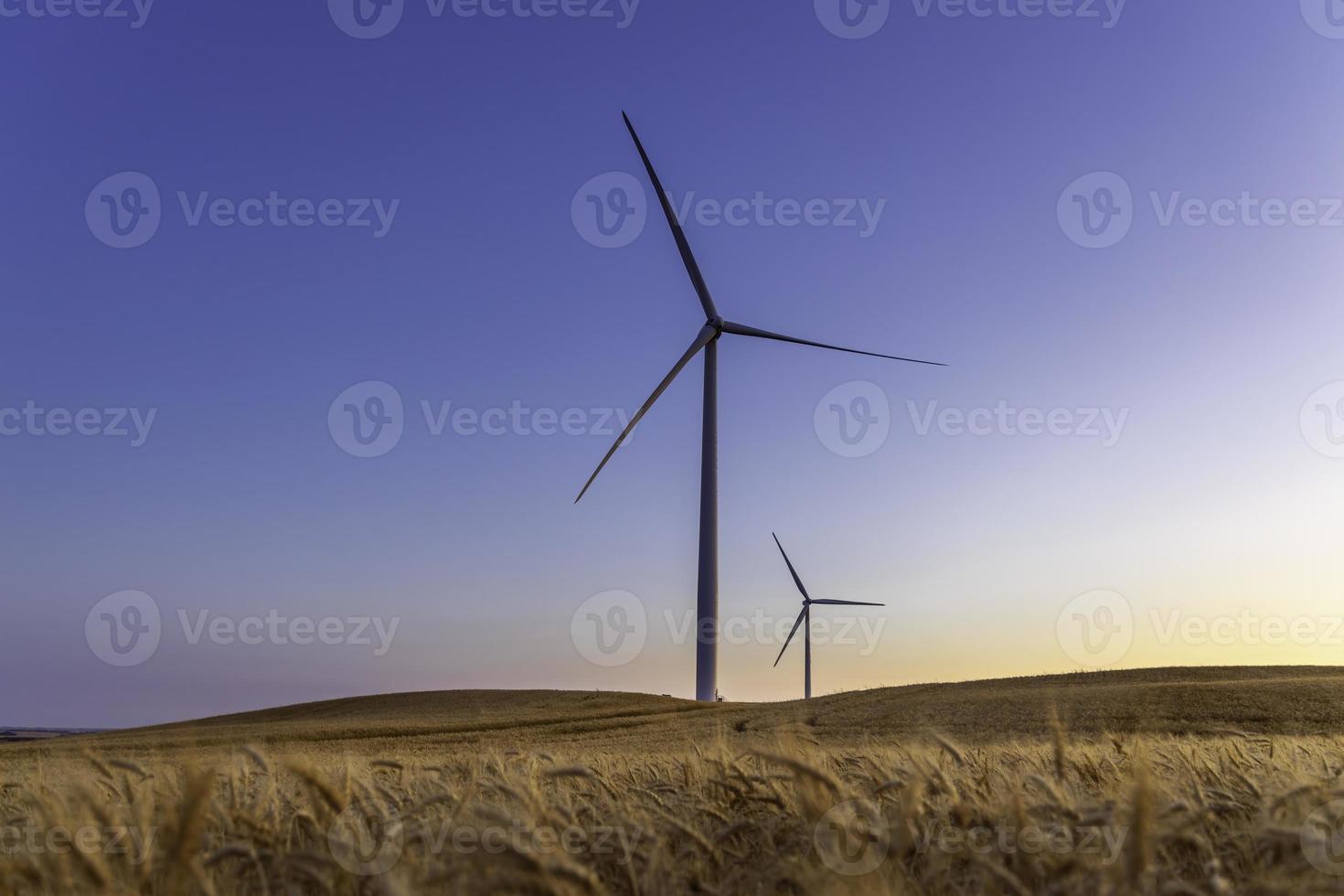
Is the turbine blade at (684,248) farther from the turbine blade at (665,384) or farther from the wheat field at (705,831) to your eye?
the wheat field at (705,831)

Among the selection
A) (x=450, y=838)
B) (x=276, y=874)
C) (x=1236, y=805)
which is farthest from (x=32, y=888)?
(x=1236, y=805)

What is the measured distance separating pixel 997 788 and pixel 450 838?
3.20 m

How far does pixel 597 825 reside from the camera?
4.42 metres

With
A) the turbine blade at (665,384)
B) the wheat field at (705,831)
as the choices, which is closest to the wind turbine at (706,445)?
the turbine blade at (665,384)

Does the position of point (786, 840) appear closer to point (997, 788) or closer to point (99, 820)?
point (997, 788)

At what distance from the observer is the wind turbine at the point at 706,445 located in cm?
4097

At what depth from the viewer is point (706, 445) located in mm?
41781

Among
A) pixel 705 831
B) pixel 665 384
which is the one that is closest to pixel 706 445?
pixel 665 384

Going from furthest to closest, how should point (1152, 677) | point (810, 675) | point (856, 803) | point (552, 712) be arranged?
point (810, 675) < point (552, 712) < point (1152, 677) < point (856, 803)

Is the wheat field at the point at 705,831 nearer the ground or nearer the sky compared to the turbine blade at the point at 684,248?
nearer the ground

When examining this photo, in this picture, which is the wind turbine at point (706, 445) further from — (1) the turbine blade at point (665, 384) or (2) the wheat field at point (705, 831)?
(2) the wheat field at point (705, 831)

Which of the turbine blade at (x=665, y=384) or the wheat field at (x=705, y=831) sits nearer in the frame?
the wheat field at (x=705, y=831)

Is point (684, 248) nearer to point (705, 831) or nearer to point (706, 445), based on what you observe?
point (706, 445)

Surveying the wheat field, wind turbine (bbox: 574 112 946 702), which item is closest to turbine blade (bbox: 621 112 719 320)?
wind turbine (bbox: 574 112 946 702)
